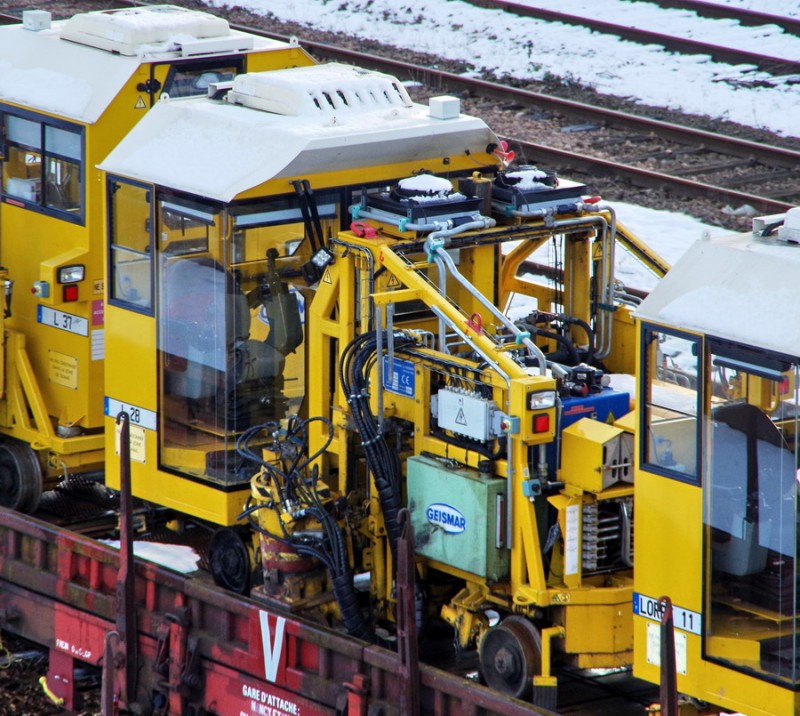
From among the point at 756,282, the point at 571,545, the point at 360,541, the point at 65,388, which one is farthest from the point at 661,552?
the point at 65,388

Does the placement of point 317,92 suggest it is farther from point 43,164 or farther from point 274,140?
point 43,164

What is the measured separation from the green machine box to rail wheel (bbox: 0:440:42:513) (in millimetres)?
3236

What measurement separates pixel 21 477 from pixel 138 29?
2.67 metres

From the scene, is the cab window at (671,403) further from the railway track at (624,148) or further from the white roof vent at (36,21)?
the railway track at (624,148)

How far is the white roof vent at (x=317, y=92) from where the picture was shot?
31.1ft

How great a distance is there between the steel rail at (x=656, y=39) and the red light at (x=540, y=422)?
13389 millimetres

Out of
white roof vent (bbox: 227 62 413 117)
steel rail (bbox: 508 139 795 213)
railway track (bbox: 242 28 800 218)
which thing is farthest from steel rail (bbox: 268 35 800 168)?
white roof vent (bbox: 227 62 413 117)

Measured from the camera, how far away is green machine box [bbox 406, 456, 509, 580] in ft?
26.9

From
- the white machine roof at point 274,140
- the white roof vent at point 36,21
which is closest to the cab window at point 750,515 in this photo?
the white machine roof at point 274,140

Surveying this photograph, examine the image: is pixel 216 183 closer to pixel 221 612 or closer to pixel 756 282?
pixel 221 612

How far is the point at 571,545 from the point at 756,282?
59.3 inches

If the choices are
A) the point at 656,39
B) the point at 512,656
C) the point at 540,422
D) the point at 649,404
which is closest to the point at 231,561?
the point at 512,656

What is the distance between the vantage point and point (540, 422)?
8.09 metres

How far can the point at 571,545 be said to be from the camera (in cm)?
819
